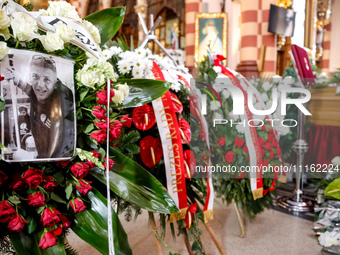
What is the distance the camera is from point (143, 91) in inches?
32.1

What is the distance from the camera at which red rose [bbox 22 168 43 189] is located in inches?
22.7

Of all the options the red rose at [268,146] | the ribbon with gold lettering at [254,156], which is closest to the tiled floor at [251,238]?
the ribbon with gold lettering at [254,156]

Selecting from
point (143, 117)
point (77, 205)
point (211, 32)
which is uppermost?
point (211, 32)

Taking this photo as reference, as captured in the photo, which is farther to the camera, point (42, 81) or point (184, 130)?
point (184, 130)

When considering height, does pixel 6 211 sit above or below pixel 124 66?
below

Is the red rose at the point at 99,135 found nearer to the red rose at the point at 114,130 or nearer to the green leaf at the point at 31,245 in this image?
the red rose at the point at 114,130

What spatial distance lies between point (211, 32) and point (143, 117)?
198 inches

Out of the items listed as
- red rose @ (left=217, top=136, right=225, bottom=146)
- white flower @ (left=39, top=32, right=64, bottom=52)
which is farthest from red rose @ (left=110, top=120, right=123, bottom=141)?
red rose @ (left=217, top=136, right=225, bottom=146)

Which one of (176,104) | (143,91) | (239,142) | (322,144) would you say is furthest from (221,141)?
(322,144)

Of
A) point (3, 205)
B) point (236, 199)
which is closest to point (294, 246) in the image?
point (236, 199)

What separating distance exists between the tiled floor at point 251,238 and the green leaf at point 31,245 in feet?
3.31

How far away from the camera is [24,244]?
23.4 inches

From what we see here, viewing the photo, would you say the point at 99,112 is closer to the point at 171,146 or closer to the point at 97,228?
the point at 97,228

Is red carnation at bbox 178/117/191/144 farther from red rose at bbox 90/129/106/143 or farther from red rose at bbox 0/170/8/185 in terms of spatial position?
red rose at bbox 0/170/8/185
